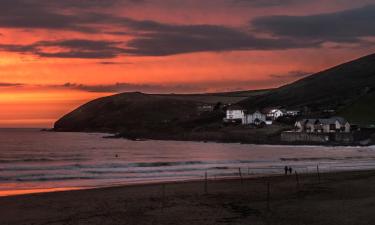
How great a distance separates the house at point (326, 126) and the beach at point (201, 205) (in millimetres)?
132355

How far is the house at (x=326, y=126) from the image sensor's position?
165000 millimetres

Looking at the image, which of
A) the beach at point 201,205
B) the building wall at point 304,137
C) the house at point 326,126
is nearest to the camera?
the beach at point 201,205

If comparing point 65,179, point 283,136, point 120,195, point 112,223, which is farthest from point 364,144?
point 112,223

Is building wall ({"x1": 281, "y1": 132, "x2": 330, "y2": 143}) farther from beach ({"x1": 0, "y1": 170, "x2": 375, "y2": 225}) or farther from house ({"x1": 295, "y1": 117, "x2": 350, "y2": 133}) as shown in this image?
beach ({"x1": 0, "y1": 170, "x2": 375, "y2": 225})

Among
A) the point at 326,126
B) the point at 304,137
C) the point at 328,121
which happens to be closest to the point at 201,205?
the point at 304,137

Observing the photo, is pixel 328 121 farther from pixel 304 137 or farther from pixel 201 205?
pixel 201 205

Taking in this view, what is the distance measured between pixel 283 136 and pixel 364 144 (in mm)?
27516

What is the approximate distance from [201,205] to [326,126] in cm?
14626

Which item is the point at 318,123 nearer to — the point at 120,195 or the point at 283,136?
the point at 283,136

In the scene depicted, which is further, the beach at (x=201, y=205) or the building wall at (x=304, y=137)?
the building wall at (x=304, y=137)

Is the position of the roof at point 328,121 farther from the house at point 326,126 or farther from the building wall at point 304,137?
the building wall at point 304,137

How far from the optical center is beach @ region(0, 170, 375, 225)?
74.4 feet

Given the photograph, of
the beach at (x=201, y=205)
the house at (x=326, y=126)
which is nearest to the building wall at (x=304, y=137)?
the house at (x=326, y=126)

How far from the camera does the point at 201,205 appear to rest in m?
27.4
